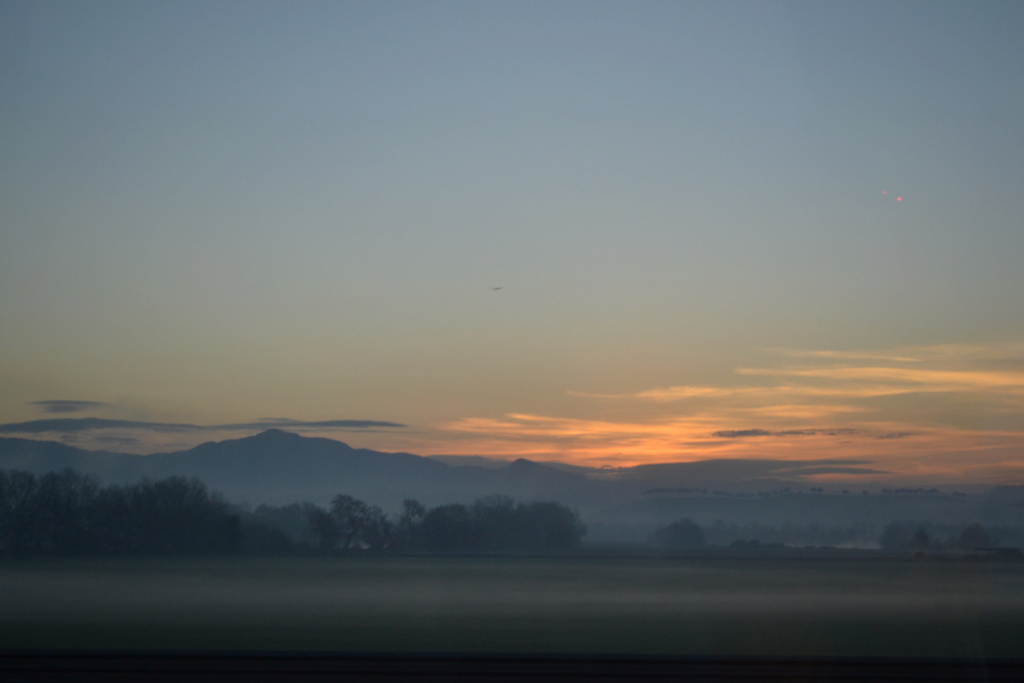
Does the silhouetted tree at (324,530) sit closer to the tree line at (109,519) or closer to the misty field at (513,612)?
the tree line at (109,519)

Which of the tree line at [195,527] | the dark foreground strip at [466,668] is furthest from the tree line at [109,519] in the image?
the dark foreground strip at [466,668]

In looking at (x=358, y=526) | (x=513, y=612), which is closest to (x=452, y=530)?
(x=358, y=526)

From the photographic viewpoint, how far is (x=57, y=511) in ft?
206

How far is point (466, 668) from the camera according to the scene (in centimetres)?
1458

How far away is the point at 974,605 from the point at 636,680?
70.2ft

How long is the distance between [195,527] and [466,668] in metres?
58.7

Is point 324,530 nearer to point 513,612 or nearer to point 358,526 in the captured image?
point 358,526

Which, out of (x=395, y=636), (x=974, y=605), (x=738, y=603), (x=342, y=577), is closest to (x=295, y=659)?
(x=395, y=636)

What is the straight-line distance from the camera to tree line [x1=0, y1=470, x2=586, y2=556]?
202 feet

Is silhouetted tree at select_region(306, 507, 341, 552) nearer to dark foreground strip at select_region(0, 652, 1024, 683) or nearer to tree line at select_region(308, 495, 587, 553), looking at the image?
tree line at select_region(308, 495, 587, 553)

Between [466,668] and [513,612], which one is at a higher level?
[466,668]

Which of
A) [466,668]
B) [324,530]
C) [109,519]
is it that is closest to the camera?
[466,668]

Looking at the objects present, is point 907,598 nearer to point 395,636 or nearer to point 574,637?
point 574,637

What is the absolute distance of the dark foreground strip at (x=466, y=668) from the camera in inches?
542
